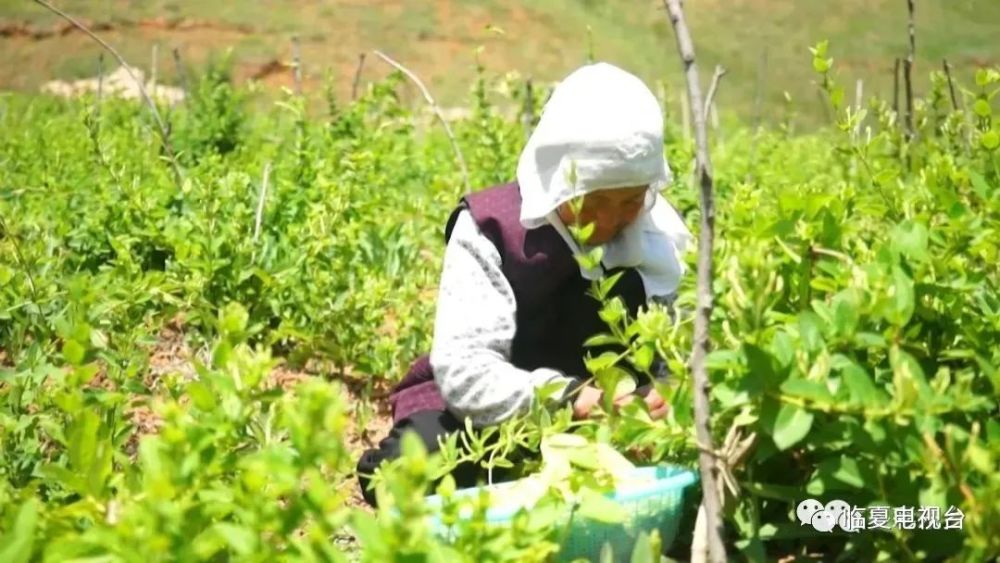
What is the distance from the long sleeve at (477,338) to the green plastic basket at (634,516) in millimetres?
461

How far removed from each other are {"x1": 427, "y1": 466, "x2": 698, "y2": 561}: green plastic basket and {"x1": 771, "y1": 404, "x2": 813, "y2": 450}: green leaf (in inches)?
13.1

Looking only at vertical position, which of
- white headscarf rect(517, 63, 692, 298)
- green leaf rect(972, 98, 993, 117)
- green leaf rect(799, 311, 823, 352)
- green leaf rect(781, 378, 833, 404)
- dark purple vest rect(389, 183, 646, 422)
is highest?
green leaf rect(972, 98, 993, 117)

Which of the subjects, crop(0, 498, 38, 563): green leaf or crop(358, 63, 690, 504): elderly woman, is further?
crop(358, 63, 690, 504): elderly woman

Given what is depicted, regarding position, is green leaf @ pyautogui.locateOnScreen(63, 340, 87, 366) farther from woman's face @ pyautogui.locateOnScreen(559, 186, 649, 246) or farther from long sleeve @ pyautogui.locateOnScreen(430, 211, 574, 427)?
woman's face @ pyautogui.locateOnScreen(559, 186, 649, 246)

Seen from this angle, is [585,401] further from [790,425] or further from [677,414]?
[790,425]

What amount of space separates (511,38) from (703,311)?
1443cm

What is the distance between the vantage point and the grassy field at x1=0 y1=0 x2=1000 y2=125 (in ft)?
47.4

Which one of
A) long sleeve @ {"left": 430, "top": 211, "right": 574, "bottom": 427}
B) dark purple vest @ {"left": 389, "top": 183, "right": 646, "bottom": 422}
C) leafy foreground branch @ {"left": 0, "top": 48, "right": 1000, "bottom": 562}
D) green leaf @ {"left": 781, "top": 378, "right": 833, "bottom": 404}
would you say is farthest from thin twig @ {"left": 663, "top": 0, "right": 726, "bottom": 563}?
dark purple vest @ {"left": 389, "top": 183, "right": 646, "bottom": 422}

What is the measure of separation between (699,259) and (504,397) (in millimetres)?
810

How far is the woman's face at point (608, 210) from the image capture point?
2.35m

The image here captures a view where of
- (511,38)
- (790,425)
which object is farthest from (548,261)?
(511,38)

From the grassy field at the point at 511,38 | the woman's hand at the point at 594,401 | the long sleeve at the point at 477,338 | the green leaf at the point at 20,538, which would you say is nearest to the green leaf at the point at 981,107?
the woman's hand at the point at 594,401

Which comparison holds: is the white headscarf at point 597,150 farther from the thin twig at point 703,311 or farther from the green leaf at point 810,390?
the green leaf at point 810,390

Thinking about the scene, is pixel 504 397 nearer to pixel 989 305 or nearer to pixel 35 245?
pixel 989 305
